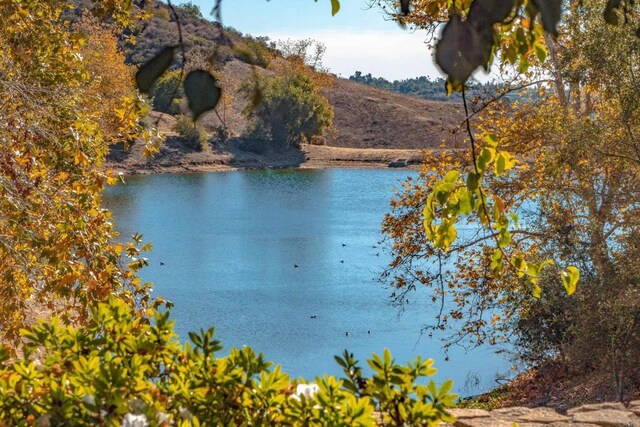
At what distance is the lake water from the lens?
1345 centimetres

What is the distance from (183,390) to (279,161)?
42943 millimetres

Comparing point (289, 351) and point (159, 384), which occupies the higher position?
point (159, 384)

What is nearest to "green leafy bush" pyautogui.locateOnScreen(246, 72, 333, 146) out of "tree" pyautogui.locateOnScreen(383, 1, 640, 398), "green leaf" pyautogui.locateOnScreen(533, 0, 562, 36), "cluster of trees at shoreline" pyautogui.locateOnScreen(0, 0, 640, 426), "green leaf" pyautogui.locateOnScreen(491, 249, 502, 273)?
"cluster of trees at shoreline" pyautogui.locateOnScreen(0, 0, 640, 426)

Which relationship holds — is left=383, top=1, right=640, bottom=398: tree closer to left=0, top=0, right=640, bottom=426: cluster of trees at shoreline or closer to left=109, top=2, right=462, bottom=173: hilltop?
left=0, top=0, right=640, bottom=426: cluster of trees at shoreline

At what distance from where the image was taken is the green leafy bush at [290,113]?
148 ft

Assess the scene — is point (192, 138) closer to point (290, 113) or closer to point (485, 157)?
point (290, 113)

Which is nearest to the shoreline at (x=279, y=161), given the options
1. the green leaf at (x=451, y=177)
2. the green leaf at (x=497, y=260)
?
the green leaf at (x=497, y=260)

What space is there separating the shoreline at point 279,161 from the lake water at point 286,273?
6.95m

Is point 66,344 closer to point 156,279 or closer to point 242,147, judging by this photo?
point 156,279

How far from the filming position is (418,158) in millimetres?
44719

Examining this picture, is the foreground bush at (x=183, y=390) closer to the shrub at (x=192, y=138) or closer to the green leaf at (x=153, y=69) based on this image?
the green leaf at (x=153, y=69)

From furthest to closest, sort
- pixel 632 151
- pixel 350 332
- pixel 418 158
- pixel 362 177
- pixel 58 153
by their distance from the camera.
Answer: pixel 418 158, pixel 362 177, pixel 350 332, pixel 632 151, pixel 58 153

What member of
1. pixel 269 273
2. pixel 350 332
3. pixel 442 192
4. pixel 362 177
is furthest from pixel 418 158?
pixel 442 192

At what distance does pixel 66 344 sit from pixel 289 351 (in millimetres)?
11473
